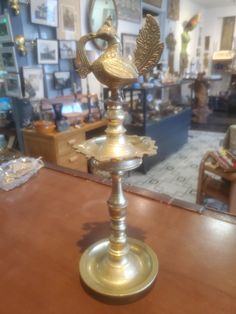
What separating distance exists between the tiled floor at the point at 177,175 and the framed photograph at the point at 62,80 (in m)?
1.19

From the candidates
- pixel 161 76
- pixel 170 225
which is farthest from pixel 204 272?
pixel 161 76

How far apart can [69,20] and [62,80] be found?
1.97 ft

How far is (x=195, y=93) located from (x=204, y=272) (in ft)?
17.0

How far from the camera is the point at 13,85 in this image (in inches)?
92.0

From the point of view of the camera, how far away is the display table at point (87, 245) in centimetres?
54

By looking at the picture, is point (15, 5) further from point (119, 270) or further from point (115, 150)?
point (119, 270)

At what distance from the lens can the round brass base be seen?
562 mm

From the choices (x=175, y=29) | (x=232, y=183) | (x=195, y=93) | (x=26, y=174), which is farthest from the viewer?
(x=195, y=93)

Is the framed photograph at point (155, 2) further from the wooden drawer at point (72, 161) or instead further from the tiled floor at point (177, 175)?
the wooden drawer at point (72, 161)

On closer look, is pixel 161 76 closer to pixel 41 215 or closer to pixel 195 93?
pixel 195 93

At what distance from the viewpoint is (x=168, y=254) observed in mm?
675

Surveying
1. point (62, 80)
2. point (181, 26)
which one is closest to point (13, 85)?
point (62, 80)

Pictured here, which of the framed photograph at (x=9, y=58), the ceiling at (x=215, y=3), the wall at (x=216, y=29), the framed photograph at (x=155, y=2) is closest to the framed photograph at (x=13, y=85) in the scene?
the framed photograph at (x=9, y=58)

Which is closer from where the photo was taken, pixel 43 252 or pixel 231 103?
pixel 43 252
